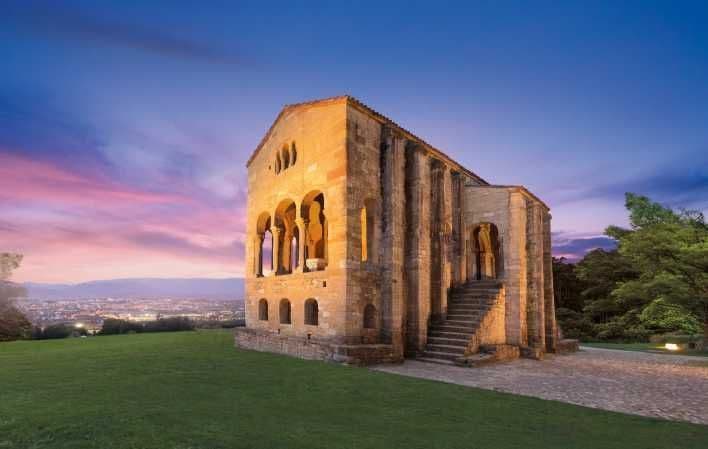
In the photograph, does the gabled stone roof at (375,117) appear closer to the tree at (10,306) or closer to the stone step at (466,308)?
the stone step at (466,308)

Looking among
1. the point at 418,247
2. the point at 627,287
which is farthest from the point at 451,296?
the point at 627,287

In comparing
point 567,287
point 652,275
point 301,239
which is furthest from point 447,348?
point 567,287

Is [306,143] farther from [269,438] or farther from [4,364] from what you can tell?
[269,438]

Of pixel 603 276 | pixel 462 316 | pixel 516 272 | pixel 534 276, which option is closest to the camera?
pixel 462 316

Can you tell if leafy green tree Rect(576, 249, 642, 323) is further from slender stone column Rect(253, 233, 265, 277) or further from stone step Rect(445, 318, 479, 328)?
slender stone column Rect(253, 233, 265, 277)

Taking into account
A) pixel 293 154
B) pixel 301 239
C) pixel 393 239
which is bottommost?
pixel 393 239

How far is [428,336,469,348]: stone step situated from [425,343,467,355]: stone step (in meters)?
0.20

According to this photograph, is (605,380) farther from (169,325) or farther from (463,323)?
(169,325)

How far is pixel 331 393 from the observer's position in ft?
28.2

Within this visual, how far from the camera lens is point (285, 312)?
19109 millimetres

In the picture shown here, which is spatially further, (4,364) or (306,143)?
(306,143)

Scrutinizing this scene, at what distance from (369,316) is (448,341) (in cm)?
321

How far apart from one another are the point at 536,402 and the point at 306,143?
13158 millimetres

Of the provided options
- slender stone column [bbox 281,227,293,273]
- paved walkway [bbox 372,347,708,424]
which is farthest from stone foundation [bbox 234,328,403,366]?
slender stone column [bbox 281,227,293,273]
